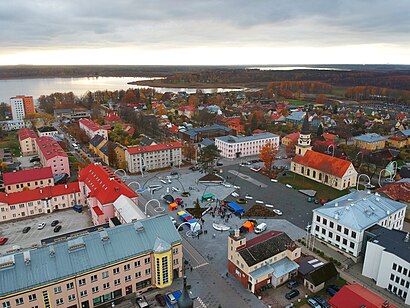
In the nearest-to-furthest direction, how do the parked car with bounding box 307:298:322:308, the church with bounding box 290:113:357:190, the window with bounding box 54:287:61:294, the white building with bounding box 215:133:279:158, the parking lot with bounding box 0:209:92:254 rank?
the window with bounding box 54:287:61:294, the parked car with bounding box 307:298:322:308, the parking lot with bounding box 0:209:92:254, the church with bounding box 290:113:357:190, the white building with bounding box 215:133:279:158

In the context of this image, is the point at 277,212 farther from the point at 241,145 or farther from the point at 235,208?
the point at 241,145

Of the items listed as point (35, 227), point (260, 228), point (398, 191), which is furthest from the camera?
point (398, 191)

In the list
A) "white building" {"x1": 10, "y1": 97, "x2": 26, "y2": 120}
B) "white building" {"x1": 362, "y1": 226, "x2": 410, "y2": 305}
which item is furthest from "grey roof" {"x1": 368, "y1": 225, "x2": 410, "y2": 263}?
"white building" {"x1": 10, "y1": 97, "x2": 26, "y2": 120}

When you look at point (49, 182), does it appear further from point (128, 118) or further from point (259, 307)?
point (128, 118)

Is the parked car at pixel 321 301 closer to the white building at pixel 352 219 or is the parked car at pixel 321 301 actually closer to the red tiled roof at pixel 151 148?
the white building at pixel 352 219

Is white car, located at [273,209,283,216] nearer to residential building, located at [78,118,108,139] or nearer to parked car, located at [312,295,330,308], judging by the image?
parked car, located at [312,295,330,308]

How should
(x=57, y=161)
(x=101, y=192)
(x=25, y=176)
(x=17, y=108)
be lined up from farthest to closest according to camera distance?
1. (x=17, y=108)
2. (x=57, y=161)
3. (x=25, y=176)
4. (x=101, y=192)

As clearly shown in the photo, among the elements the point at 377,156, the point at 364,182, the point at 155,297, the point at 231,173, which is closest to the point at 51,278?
the point at 155,297

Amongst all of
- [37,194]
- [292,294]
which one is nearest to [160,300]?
[292,294]
